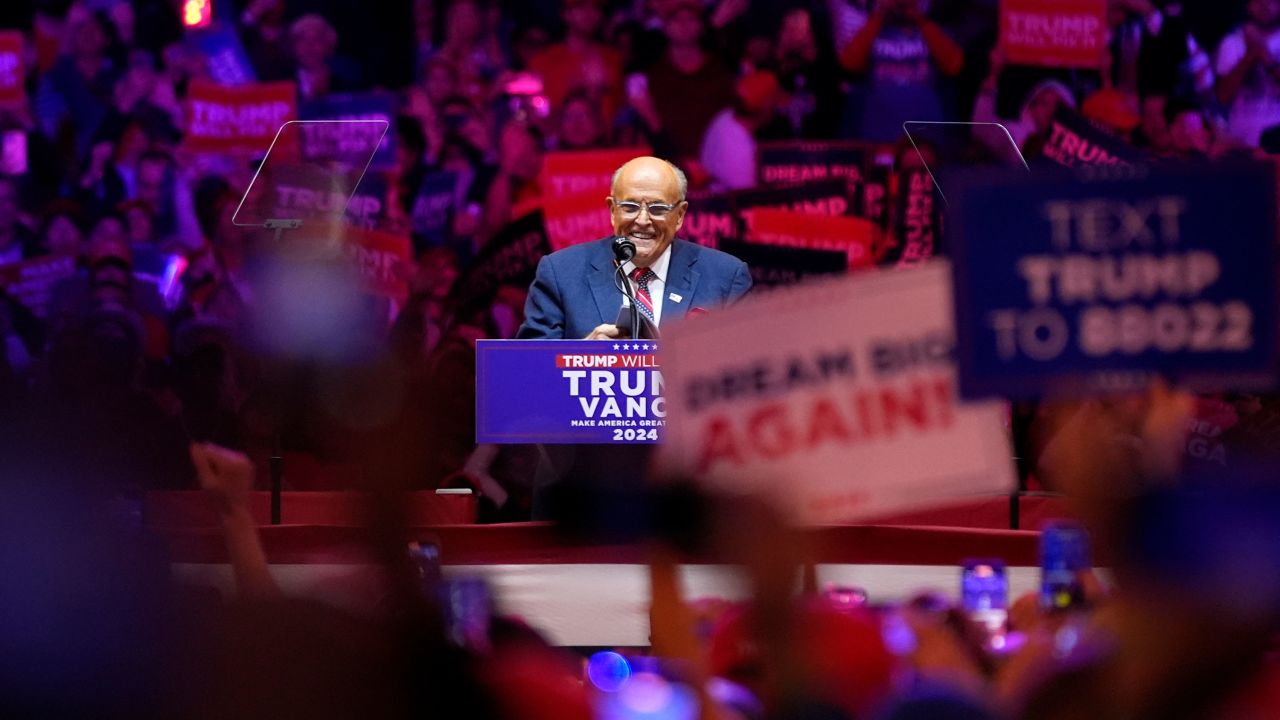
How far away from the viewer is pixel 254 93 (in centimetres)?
786

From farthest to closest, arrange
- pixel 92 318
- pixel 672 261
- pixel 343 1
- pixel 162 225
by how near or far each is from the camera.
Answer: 1. pixel 343 1
2. pixel 162 225
3. pixel 672 261
4. pixel 92 318

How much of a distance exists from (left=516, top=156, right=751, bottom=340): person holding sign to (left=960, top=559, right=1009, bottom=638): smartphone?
185 cm

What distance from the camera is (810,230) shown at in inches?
220

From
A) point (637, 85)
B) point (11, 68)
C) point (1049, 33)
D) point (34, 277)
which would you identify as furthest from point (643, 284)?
point (11, 68)

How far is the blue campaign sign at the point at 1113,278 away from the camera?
140 centimetres

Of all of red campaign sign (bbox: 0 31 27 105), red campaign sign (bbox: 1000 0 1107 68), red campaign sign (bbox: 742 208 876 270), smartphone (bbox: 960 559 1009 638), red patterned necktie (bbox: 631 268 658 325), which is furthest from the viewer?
red campaign sign (bbox: 0 31 27 105)

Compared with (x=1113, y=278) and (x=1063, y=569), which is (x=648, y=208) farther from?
(x=1113, y=278)

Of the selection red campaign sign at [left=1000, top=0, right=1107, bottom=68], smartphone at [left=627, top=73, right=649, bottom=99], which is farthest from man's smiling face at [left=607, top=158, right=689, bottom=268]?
red campaign sign at [left=1000, top=0, right=1107, bottom=68]

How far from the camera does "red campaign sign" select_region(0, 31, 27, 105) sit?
28.0 ft

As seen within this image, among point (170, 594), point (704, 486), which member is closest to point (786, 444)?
point (704, 486)

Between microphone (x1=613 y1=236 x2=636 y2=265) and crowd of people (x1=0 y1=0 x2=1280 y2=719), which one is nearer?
crowd of people (x1=0 y1=0 x2=1280 y2=719)

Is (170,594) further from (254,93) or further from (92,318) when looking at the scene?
(254,93)

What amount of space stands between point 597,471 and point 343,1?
6.24 m

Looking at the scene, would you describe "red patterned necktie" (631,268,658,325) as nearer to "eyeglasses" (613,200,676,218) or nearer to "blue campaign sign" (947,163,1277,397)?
"eyeglasses" (613,200,676,218)
